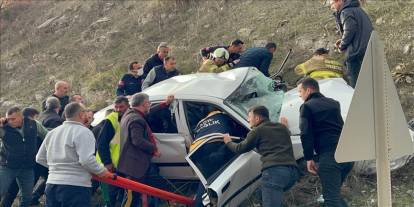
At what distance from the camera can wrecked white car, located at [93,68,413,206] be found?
663cm

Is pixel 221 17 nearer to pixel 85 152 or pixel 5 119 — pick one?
pixel 5 119

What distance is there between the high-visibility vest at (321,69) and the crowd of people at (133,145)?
0.03 m

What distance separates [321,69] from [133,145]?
3.70 meters

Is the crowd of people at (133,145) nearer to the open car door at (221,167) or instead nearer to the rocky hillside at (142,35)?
the open car door at (221,167)

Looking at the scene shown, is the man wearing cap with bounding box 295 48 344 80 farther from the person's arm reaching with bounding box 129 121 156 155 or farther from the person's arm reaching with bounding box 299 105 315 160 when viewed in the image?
the person's arm reaching with bounding box 129 121 156 155

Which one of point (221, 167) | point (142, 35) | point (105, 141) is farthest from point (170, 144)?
point (142, 35)

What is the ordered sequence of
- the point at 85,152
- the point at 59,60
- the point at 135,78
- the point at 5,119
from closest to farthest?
the point at 85,152 → the point at 5,119 → the point at 135,78 → the point at 59,60

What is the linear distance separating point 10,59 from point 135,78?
8.58m

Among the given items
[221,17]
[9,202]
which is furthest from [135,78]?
[221,17]

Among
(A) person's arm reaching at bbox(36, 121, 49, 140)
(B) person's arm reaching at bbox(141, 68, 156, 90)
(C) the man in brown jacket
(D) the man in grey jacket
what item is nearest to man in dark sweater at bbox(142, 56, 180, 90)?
(B) person's arm reaching at bbox(141, 68, 156, 90)

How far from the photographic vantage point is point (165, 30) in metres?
15.6

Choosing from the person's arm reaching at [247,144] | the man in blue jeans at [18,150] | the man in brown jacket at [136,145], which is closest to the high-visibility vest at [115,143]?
the man in brown jacket at [136,145]

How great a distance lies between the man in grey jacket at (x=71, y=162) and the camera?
241 inches

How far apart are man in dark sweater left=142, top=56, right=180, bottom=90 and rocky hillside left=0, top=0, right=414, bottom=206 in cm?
256
